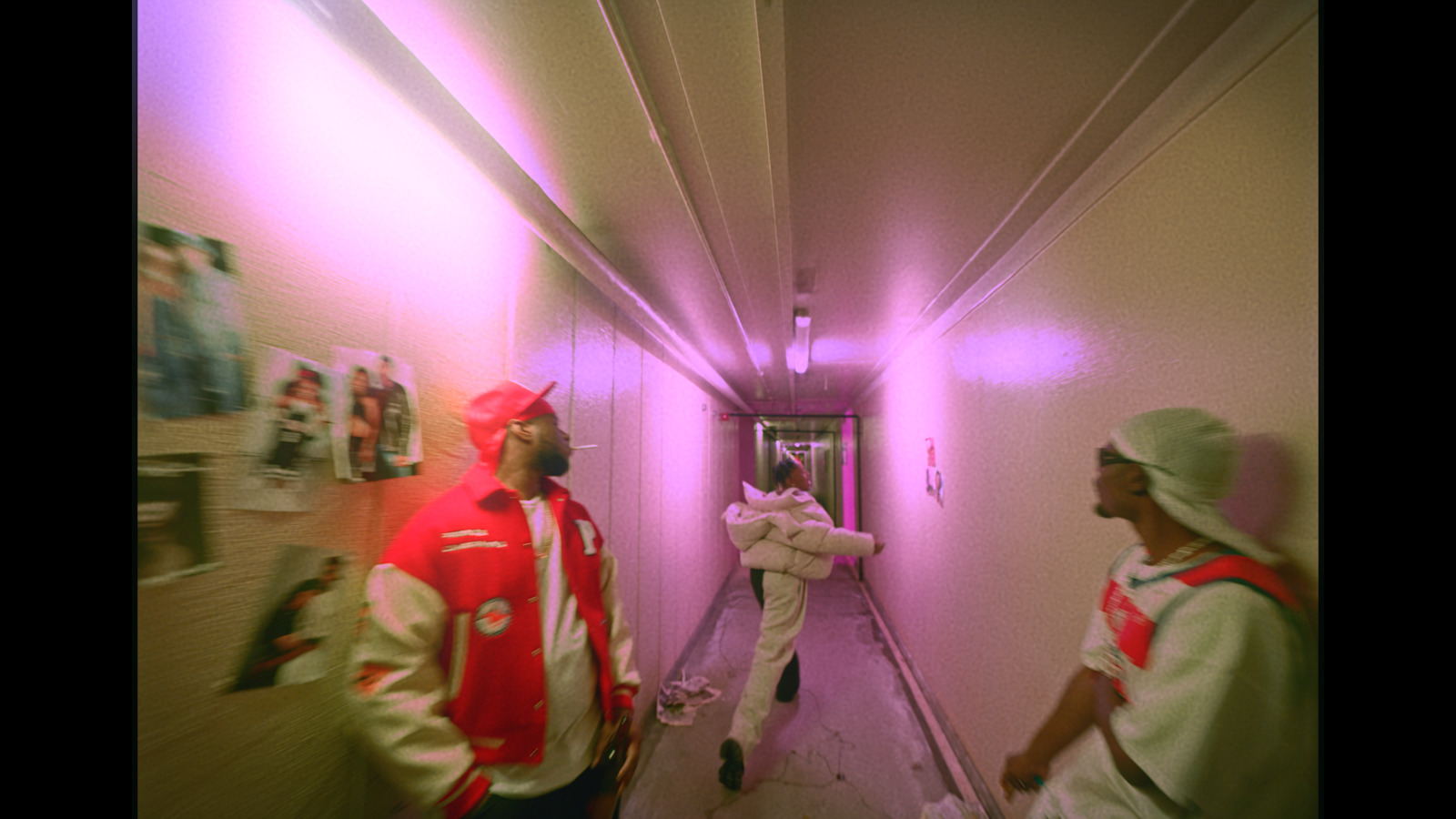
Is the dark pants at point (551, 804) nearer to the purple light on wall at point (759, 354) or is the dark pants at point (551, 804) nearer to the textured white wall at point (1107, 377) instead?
the textured white wall at point (1107, 377)

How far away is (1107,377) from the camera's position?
2.95 feet

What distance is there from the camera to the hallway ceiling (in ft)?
2.04

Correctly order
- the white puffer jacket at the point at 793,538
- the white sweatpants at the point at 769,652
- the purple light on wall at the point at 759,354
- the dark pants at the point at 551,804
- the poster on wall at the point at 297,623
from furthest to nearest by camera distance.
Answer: the purple light on wall at the point at 759,354 < the white puffer jacket at the point at 793,538 < the white sweatpants at the point at 769,652 < the dark pants at the point at 551,804 < the poster on wall at the point at 297,623

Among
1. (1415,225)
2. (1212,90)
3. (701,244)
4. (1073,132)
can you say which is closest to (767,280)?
(701,244)

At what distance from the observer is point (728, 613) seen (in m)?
3.02

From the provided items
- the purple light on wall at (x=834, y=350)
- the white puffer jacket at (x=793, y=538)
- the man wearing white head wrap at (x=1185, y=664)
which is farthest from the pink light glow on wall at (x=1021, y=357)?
the white puffer jacket at (x=793, y=538)

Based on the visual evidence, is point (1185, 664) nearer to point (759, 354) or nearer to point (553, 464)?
point (553, 464)

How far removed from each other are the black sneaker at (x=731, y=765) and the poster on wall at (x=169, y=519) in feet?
6.01

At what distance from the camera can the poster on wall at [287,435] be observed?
0.49 meters

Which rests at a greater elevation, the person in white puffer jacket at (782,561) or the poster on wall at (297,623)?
the poster on wall at (297,623)

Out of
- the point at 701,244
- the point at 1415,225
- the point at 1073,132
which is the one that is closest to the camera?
the point at 1415,225

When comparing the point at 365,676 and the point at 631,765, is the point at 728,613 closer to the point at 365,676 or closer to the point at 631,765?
the point at 631,765

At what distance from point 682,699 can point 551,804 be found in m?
1.39

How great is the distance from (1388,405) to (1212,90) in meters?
0.71
